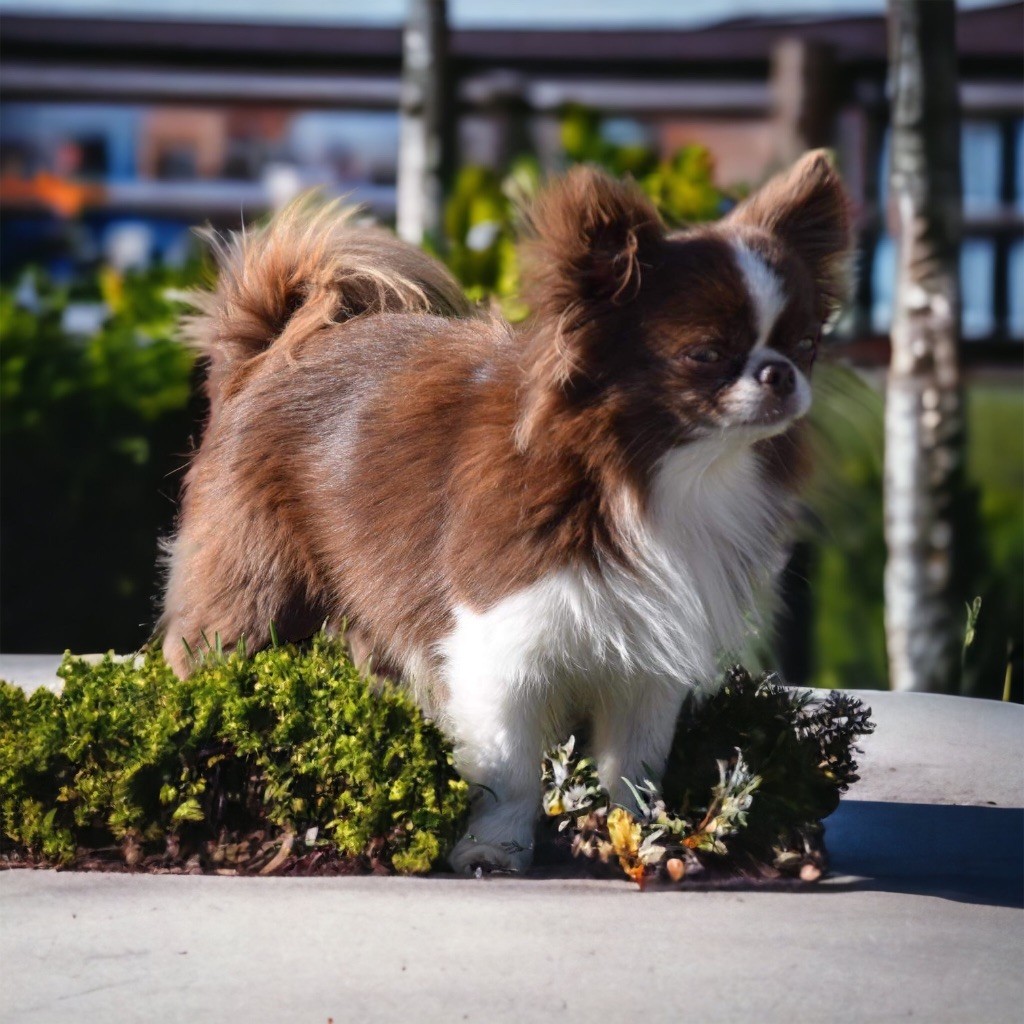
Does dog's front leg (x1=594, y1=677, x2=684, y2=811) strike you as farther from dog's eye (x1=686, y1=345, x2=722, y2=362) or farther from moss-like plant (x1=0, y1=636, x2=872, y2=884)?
dog's eye (x1=686, y1=345, x2=722, y2=362)

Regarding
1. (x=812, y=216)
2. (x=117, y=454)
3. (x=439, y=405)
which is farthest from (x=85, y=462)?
(x=812, y=216)

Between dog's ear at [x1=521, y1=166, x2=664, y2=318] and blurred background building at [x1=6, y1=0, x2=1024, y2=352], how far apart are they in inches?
291

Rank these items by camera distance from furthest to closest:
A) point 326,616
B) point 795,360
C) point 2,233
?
point 2,233 < point 326,616 < point 795,360

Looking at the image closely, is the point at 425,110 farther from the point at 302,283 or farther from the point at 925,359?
the point at 302,283

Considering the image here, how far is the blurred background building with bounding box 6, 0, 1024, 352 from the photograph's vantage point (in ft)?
38.2

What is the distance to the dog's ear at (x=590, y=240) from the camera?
3.80m

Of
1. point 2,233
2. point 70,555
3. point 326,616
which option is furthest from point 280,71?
point 326,616

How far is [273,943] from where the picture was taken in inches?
Result: 142

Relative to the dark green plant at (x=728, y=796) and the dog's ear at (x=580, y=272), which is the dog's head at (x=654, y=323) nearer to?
the dog's ear at (x=580, y=272)

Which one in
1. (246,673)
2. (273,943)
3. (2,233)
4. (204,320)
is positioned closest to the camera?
(273,943)

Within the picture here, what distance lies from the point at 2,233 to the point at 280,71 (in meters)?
3.16

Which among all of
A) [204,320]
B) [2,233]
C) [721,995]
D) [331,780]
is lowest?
[721,995]

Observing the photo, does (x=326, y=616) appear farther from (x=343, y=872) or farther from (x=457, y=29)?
(x=457, y=29)

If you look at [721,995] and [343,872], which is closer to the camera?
[721,995]
